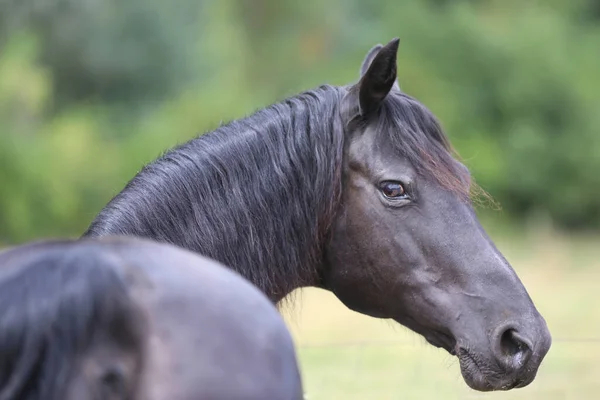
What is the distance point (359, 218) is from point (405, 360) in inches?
194

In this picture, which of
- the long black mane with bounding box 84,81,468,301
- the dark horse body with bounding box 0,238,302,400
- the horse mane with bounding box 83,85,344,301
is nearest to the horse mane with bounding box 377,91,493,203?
the long black mane with bounding box 84,81,468,301

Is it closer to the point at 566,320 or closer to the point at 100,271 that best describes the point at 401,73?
the point at 566,320

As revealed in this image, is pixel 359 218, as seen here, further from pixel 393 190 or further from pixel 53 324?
pixel 53 324

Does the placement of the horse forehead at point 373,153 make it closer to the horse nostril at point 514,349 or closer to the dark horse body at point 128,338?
the horse nostril at point 514,349

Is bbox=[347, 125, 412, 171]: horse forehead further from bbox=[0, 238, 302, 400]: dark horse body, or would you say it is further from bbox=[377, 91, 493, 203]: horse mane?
bbox=[0, 238, 302, 400]: dark horse body

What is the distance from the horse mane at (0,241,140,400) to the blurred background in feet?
34.3

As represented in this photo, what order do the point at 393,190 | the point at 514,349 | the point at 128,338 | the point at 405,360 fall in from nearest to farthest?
the point at 128,338, the point at 514,349, the point at 393,190, the point at 405,360

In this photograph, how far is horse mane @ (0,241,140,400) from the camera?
156cm

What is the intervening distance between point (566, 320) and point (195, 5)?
18485 mm

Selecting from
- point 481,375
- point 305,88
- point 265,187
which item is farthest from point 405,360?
point 305,88

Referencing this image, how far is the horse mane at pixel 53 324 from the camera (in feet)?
5.13

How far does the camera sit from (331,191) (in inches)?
116

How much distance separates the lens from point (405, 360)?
24.9 feet

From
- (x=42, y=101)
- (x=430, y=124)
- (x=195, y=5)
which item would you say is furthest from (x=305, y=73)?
(x=430, y=124)
